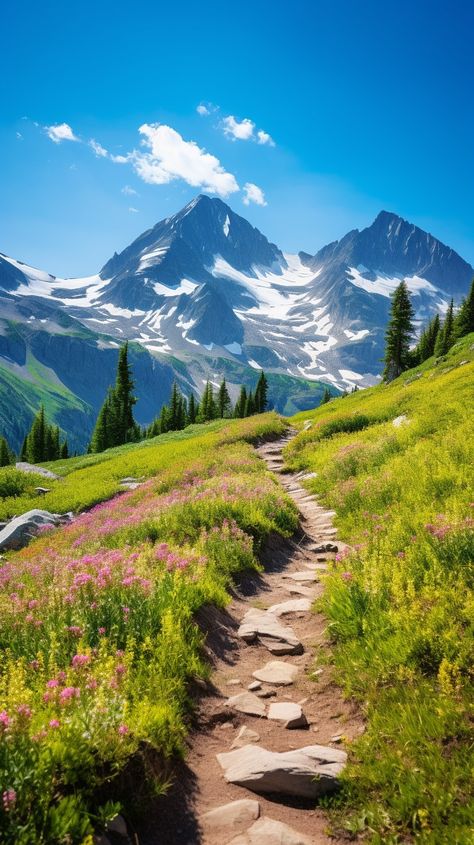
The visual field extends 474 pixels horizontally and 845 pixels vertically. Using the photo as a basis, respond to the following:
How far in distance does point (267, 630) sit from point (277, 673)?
102cm

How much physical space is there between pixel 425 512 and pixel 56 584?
605 cm

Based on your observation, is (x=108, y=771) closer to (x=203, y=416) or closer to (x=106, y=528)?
(x=106, y=528)

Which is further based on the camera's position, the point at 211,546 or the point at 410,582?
the point at 211,546

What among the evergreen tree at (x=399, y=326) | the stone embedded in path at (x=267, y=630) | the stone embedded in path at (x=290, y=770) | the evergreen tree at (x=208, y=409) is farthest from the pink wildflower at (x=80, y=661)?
the evergreen tree at (x=208, y=409)

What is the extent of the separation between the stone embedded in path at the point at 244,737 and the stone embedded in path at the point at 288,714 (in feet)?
1.03

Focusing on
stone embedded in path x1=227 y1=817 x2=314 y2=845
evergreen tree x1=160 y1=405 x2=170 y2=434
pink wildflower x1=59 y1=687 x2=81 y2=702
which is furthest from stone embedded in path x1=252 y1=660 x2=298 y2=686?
evergreen tree x1=160 y1=405 x2=170 y2=434

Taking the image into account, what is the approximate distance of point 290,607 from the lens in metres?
7.49

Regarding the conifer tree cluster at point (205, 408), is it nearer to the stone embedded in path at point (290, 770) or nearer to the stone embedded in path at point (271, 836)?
the stone embedded in path at point (290, 770)

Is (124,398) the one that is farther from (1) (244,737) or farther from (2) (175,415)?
(1) (244,737)

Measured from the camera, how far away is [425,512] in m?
7.95

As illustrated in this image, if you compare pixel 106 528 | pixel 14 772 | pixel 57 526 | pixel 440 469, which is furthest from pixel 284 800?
pixel 57 526

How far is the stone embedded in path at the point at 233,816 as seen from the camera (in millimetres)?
3414

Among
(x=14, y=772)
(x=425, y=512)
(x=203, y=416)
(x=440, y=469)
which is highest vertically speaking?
(x=203, y=416)

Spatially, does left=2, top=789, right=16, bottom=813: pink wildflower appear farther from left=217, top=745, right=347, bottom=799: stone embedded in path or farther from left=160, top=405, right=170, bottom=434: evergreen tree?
left=160, top=405, right=170, bottom=434: evergreen tree
